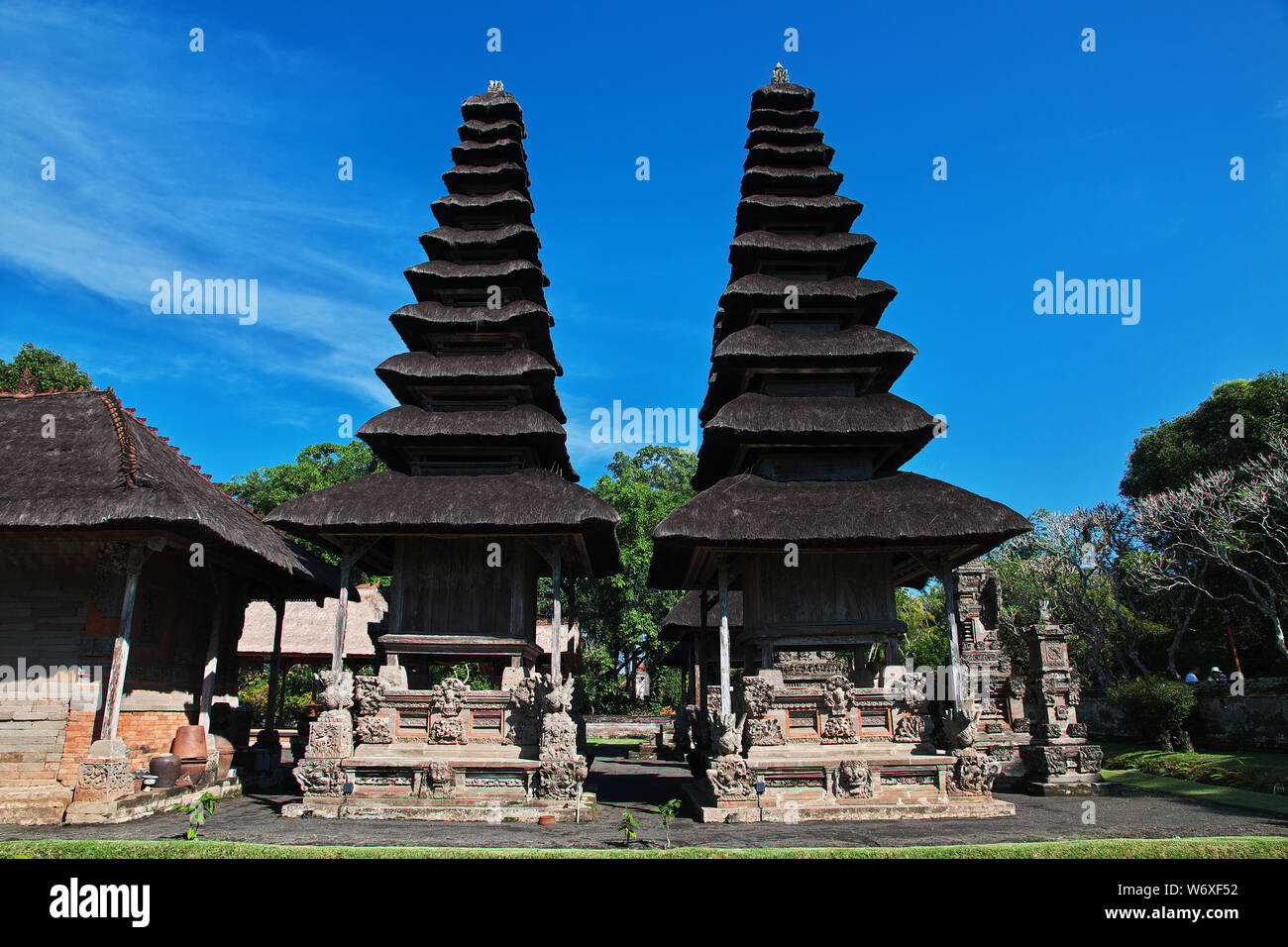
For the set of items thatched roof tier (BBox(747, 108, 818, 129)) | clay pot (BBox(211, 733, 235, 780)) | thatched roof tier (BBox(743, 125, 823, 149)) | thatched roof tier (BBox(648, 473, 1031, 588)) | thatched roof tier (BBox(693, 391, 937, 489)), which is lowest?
clay pot (BBox(211, 733, 235, 780))

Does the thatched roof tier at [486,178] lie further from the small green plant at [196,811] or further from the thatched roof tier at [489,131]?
the small green plant at [196,811]

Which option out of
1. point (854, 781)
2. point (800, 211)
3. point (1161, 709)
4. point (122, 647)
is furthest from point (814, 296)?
point (1161, 709)

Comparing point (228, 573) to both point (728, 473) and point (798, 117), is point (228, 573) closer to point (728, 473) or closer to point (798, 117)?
point (728, 473)

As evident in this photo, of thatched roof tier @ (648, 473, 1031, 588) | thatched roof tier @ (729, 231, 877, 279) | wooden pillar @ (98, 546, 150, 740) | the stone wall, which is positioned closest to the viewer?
wooden pillar @ (98, 546, 150, 740)

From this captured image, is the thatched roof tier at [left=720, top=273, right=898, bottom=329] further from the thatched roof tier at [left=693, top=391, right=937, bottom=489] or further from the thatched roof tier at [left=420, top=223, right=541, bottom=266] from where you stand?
the thatched roof tier at [left=420, top=223, right=541, bottom=266]

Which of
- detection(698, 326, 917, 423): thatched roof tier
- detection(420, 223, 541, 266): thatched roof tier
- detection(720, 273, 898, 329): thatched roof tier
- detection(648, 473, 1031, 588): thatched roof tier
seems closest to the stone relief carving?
detection(648, 473, 1031, 588): thatched roof tier

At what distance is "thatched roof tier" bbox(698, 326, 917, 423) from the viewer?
1712 cm

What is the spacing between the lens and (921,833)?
10.6 meters

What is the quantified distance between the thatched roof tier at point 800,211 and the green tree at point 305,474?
29.7m

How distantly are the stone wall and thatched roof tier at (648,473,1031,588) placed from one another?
12.6m

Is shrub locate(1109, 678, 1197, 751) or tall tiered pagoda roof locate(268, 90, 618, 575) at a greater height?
tall tiered pagoda roof locate(268, 90, 618, 575)

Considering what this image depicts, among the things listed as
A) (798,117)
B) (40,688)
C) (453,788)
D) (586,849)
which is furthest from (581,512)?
(798,117)

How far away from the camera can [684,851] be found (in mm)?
8469

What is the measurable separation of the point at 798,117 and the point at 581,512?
13.6 meters
